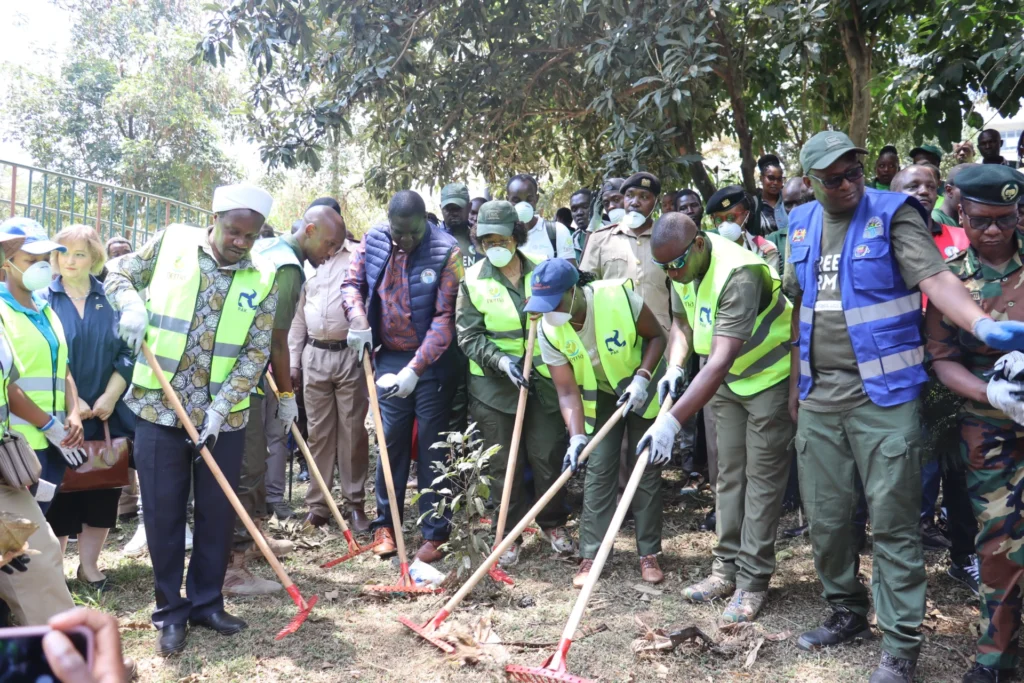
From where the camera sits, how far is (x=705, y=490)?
646cm

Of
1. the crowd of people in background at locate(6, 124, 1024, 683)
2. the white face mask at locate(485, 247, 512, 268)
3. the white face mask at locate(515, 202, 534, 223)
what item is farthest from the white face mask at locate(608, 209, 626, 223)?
the white face mask at locate(485, 247, 512, 268)

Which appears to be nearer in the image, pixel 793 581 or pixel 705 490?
pixel 793 581

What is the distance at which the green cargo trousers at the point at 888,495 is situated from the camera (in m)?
3.42

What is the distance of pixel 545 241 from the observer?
6.54 meters

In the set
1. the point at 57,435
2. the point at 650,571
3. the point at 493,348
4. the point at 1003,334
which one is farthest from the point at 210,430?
the point at 1003,334

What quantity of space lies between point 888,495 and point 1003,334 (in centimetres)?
81

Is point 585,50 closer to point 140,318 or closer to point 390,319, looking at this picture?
point 390,319

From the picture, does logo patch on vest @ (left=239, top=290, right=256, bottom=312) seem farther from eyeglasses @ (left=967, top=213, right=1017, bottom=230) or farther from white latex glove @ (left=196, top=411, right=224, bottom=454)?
eyeglasses @ (left=967, top=213, right=1017, bottom=230)

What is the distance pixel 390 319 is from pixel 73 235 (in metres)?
1.89

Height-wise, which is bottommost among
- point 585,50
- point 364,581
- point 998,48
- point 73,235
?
point 364,581

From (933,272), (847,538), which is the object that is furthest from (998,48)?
(847,538)

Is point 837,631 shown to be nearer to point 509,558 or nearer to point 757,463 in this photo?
point 757,463

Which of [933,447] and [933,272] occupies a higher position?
[933,272]

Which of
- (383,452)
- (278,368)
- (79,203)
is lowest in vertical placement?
(383,452)
